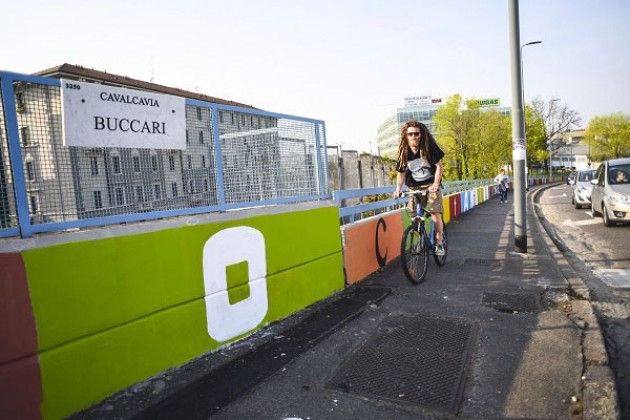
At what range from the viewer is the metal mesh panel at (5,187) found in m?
2.40

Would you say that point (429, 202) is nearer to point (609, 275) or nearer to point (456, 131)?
point (609, 275)

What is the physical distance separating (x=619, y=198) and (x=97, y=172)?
11090 mm

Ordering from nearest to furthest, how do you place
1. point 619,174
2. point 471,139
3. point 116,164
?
point 116,164
point 619,174
point 471,139

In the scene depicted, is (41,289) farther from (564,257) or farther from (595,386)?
(564,257)

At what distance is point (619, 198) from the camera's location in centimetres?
986

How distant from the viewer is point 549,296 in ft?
15.4

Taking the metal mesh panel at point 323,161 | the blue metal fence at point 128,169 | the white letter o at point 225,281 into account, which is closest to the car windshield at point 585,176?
the metal mesh panel at point 323,161

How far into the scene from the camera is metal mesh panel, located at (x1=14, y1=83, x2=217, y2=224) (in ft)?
8.38

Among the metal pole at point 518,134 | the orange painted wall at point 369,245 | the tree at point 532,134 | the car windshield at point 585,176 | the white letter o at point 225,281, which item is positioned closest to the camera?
the white letter o at point 225,281

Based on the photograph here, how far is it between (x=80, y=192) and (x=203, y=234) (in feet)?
3.27

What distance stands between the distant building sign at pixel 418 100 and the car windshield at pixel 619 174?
102 metres

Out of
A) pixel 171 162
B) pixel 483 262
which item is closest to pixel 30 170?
pixel 171 162

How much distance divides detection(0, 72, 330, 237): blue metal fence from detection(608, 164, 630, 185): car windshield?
31.8 ft

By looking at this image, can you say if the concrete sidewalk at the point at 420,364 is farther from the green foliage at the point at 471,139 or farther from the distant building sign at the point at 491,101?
the distant building sign at the point at 491,101
